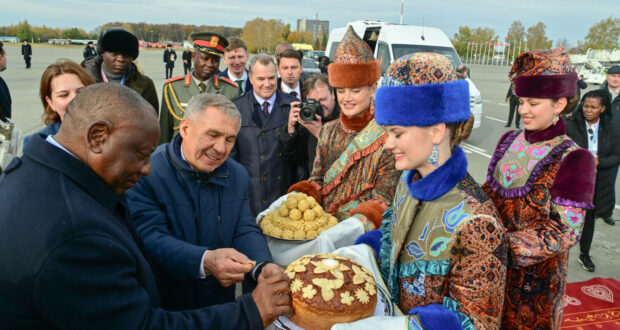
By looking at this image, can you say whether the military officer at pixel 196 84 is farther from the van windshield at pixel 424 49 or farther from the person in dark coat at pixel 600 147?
the van windshield at pixel 424 49

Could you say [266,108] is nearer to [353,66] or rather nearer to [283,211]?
[353,66]

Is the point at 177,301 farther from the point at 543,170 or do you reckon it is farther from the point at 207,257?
the point at 543,170

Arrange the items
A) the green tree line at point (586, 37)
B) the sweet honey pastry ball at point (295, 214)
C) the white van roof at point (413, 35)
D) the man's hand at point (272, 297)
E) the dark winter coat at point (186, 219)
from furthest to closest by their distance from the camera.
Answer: the green tree line at point (586, 37)
the white van roof at point (413, 35)
the sweet honey pastry ball at point (295, 214)
the dark winter coat at point (186, 219)
the man's hand at point (272, 297)

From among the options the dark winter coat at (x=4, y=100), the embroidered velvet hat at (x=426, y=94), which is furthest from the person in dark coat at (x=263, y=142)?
the dark winter coat at (x=4, y=100)

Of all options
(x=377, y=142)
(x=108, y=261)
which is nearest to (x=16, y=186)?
(x=108, y=261)

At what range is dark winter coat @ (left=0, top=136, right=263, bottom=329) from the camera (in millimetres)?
1093

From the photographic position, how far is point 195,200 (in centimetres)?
214

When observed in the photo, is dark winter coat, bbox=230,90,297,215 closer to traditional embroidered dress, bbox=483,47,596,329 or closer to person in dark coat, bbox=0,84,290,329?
traditional embroidered dress, bbox=483,47,596,329

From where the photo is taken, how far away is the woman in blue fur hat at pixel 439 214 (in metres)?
1.43

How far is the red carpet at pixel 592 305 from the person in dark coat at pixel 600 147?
36 cm

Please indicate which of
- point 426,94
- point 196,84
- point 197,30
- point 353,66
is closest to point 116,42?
point 196,84

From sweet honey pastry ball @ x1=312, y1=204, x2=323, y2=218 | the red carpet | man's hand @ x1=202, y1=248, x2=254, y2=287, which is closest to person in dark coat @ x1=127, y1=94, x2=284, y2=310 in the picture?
man's hand @ x1=202, y1=248, x2=254, y2=287

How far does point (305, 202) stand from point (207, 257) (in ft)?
2.74

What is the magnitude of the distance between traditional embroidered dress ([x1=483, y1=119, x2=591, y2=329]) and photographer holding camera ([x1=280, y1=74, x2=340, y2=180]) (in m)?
1.69
